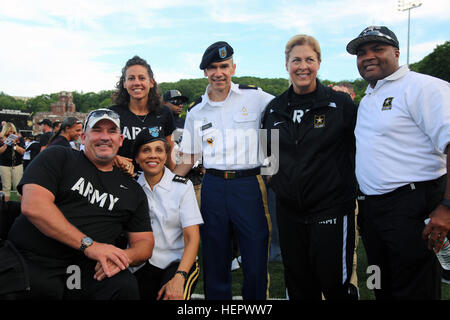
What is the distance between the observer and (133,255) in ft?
8.74

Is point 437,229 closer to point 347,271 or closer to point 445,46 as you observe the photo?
point 347,271

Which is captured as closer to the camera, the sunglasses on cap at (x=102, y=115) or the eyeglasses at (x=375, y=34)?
the eyeglasses at (x=375, y=34)

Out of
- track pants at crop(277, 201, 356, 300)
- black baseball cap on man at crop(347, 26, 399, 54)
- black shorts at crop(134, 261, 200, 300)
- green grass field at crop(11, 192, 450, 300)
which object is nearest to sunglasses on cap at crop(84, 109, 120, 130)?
black shorts at crop(134, 261, 200, 300)

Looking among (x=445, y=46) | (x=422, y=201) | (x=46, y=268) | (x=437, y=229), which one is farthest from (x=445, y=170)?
(x=445, y=46)

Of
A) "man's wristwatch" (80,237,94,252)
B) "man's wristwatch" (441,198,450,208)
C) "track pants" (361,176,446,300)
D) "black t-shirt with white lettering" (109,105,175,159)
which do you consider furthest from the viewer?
"black t-shirt with white lettering" (109,105,175,159)

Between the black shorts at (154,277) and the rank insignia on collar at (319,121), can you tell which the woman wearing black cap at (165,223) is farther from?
the rank insignia on collar at (319,121)

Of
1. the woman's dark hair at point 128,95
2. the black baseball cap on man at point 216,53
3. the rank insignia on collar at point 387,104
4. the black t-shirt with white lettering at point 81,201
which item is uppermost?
the black baseball cap on man at point 216,53

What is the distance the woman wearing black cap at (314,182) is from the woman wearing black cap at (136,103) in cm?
136

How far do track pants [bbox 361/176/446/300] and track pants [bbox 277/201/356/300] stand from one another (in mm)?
353

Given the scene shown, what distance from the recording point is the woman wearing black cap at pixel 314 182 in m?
2.81

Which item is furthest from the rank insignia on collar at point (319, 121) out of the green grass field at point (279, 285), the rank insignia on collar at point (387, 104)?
the green grass field at point (279, 285)

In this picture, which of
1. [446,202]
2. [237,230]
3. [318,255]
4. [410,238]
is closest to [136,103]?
[237,230]

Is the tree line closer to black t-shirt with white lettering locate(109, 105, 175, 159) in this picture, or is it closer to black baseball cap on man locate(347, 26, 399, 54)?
black t-shirt with white lettering locate(109, 105, 175, 159)

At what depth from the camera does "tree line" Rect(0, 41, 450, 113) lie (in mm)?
38781
